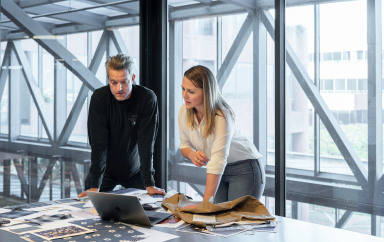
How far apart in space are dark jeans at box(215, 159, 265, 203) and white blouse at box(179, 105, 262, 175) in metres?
0.04

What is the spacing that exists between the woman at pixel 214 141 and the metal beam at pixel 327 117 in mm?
1069

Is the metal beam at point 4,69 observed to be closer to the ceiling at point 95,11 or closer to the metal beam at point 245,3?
the ceiling at point 95,11

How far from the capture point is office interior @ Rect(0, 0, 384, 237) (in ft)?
11.9

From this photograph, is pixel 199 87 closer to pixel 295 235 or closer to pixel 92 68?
pixel 295 235

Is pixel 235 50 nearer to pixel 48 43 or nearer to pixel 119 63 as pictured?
pixel 48 43

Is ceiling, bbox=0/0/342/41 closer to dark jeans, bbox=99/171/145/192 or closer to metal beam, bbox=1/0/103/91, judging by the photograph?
metal beam, bbox=1/0/103/91

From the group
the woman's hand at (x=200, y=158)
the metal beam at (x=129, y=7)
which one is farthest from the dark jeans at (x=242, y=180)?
the metal beam at (x=129, y=7)

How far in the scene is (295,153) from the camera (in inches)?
156

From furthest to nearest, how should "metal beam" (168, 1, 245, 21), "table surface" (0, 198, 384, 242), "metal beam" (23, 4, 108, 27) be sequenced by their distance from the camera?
"metal beam" (168, 1, 245, 21) → "metal beam" (23, 4, 108, 27) → "table surface" (0, 198, 384, 242)

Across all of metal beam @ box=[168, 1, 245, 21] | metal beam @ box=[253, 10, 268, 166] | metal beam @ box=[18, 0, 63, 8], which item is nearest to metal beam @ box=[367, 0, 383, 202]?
metal beam @ box=[253, 10, 268, 166]

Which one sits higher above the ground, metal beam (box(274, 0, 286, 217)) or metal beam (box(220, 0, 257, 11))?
metal beam (box(220, 0, 257, 11))

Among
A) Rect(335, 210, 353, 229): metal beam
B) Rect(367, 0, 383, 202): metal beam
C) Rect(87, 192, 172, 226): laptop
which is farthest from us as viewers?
Rect(335, 210, 353, 229): metal beam

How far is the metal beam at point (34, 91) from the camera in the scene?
3947 millimetres

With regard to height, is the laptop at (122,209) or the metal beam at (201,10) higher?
the metal beam at (201,10)
